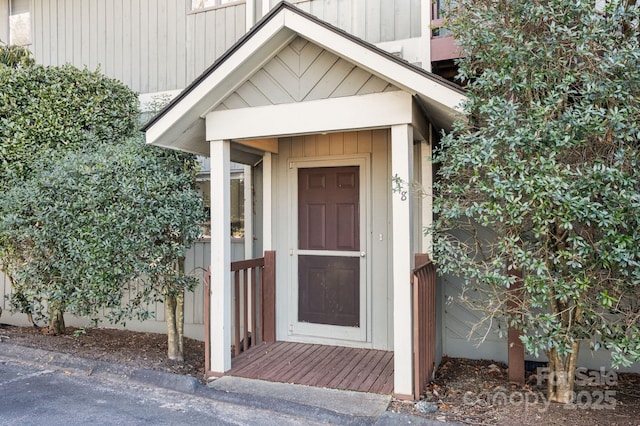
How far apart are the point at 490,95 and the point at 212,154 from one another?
253 centimetres

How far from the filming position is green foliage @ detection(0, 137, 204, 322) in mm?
4273

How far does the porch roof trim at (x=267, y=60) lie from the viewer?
11.3 ft

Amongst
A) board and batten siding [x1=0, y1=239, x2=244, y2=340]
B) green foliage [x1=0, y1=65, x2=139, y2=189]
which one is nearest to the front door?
board and batten siding [x1=0, y1=239, x2=244, y2=340]

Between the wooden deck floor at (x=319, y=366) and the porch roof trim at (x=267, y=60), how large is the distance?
2307 millimetres

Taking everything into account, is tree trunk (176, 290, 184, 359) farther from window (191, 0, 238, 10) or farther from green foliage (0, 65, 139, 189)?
window (191, 0, 238, 10)

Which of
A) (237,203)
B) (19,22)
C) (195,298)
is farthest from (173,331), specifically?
(19,22)

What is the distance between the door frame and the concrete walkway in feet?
4.06

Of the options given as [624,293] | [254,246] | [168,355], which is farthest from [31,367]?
[624,293]

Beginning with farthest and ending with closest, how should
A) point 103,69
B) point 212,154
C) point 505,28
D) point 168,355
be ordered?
point 103,69, point 168,355, point 212,154, point 505,28

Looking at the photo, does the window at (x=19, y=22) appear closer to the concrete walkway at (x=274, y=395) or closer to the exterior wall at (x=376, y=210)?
the exterior wall at (x=376, y=210)

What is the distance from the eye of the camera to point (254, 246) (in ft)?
18.6

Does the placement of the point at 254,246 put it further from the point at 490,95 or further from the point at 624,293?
the point at 624,293

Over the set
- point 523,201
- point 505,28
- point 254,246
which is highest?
point 505,28

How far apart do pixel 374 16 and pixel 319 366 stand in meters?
4.02
